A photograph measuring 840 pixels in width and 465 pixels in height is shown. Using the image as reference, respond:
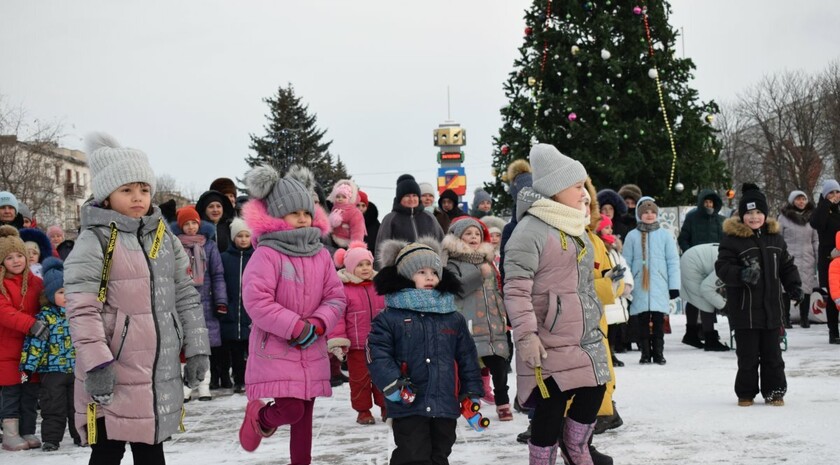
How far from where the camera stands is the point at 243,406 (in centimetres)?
914

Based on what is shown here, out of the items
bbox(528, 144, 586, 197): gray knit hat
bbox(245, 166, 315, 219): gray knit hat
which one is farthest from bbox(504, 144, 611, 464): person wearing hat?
bbox(245, 166, 315, 219): gray knit hat

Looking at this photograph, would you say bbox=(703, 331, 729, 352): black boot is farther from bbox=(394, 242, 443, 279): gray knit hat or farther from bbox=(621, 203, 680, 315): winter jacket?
bbox=(394, 242, 443, 279): gray knit hat

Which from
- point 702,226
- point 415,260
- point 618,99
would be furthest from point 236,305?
point 618,99

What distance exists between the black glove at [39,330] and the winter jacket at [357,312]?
2317mm

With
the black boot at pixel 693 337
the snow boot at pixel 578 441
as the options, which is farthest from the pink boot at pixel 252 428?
the black boot at pixel 693 337

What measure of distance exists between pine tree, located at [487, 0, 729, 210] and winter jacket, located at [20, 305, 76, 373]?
13024 millimetres

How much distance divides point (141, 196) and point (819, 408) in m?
5.74

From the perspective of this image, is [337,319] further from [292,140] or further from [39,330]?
[292,140]

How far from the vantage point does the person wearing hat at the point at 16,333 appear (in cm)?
741

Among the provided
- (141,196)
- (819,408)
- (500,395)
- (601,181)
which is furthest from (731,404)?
(601,181)

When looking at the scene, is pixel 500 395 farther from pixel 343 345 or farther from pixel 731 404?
pixel 731 404

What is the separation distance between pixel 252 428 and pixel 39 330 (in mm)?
2593

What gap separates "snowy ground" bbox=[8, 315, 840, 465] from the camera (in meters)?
6.32

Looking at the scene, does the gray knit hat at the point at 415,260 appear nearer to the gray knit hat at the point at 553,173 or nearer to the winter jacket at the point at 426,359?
the winter jacket at the point at 426,359
